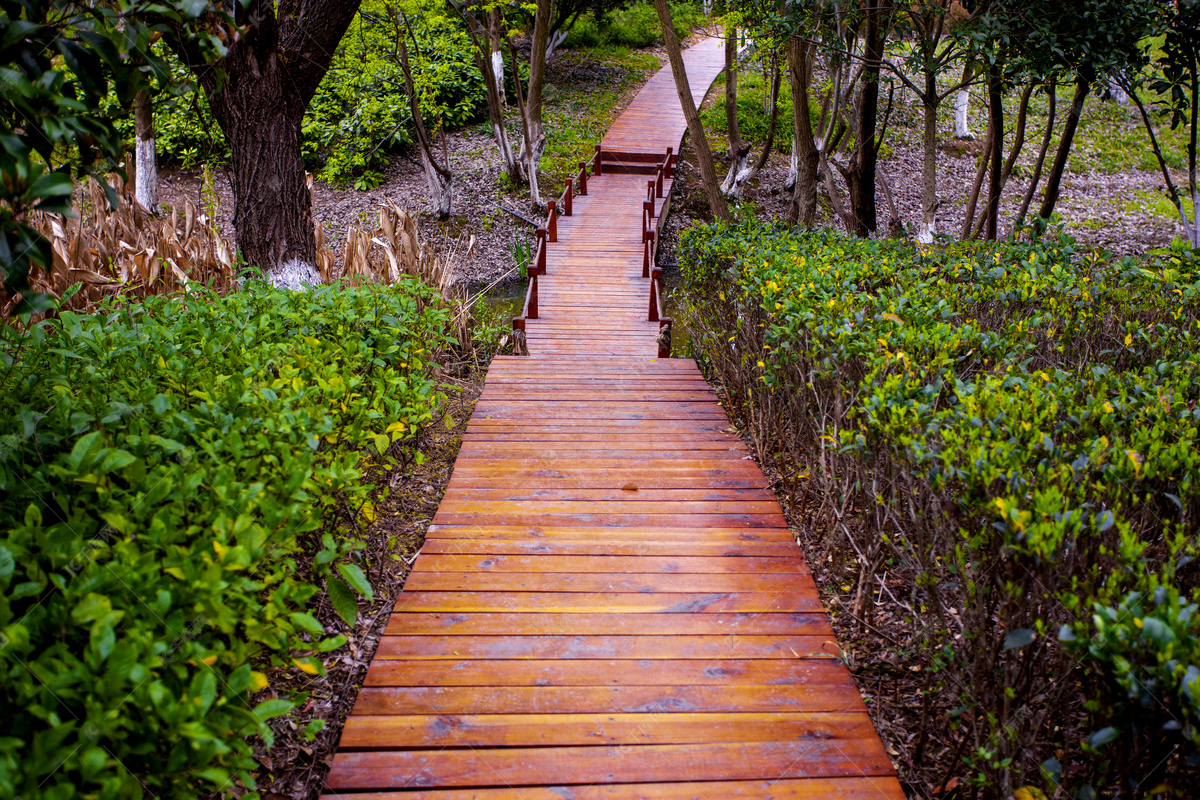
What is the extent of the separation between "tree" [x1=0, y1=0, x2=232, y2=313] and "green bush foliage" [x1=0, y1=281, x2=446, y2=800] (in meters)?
0.53

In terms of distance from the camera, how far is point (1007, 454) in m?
2.16

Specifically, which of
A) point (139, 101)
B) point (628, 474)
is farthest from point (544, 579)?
point (139, 101)

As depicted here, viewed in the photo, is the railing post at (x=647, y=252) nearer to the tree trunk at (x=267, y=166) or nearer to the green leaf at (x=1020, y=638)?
the tree trunk at (x=267, y=166)

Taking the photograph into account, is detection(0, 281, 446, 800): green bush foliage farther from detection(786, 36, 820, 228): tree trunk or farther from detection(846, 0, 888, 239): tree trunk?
detection(846, 0, 888, 239): tree trunk

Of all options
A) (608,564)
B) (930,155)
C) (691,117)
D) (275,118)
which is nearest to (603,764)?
(608,564)

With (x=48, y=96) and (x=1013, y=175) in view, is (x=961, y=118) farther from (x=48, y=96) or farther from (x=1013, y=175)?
(x=48, y=96)

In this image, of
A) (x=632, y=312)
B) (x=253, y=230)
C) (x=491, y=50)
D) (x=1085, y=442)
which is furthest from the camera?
(x=491, y=50)

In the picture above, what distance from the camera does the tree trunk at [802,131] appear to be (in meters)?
→ 8.48

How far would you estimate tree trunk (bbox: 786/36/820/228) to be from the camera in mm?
8484

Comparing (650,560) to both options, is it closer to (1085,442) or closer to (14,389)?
(1085,442)

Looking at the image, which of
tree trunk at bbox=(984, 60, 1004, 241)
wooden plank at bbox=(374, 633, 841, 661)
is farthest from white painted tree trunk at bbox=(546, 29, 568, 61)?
wooden plank at bbox=(374, 633, 841, 661)

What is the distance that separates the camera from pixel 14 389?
255 cm

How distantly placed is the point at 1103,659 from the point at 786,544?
2.07 metres

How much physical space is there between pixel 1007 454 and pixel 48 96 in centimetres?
275
